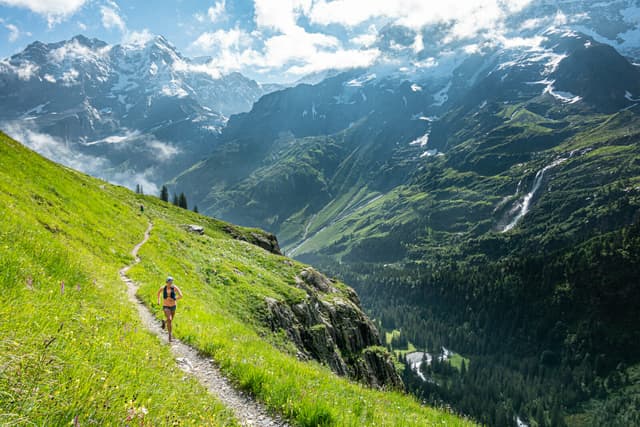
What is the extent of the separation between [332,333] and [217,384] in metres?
29.1

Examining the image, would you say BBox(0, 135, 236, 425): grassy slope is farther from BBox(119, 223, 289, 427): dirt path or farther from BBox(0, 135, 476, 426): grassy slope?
BBox(119, 223, 289, 427): dirt path

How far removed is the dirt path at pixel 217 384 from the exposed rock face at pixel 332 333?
1357 centimetres

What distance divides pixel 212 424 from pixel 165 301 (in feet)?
29.5

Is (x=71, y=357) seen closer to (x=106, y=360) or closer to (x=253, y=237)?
(x=106, y=360)

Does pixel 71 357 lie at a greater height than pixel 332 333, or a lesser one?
greater

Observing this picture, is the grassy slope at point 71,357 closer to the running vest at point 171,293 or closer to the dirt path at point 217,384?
the dirt path at point 217,384

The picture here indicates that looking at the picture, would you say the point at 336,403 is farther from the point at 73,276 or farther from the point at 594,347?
the point at 594,347

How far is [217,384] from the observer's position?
976 cm

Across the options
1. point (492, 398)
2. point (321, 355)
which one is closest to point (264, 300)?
point (321, 355)

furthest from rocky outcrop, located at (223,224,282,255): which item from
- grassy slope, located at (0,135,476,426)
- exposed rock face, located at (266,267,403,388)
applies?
grassy slope, located at (0,135,476,426)

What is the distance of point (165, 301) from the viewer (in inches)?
546

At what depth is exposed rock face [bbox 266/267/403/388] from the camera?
29.8 m

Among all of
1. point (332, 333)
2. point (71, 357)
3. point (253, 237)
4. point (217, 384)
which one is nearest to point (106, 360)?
point (71, 357)

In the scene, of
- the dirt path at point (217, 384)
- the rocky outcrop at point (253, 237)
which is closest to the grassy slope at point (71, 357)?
the dirt path at point (217, 384)
